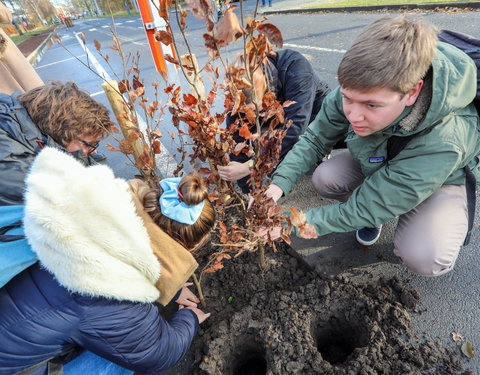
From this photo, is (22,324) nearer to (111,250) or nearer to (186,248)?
(111,250)

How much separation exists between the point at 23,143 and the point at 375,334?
8.14 feet

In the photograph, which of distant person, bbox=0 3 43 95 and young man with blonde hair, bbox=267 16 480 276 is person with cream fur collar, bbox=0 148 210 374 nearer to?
young man with blonde hair, bbox=267 16 480 276

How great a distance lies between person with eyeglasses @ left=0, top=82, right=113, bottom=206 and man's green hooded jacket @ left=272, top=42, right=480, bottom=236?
1.64 metres

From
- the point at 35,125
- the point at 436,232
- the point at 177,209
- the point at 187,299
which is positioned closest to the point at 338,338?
the point at 436,232

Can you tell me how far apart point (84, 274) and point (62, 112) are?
1256 mm

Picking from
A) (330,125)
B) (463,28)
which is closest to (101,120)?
(330,125)

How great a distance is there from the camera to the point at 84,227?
102cm

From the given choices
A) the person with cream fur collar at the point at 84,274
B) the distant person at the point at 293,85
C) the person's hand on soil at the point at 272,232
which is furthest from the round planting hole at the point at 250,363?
the distant person at the point at 293,85

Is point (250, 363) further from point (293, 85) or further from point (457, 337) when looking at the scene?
point (293, 85)

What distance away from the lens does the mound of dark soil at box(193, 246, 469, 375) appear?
4.89 feet

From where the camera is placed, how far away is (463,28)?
5.61m

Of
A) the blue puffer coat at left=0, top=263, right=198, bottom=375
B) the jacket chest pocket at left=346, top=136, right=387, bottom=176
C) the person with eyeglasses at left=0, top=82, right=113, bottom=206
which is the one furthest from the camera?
the person with eyeglasses at left=0, top=82, right=113, bottom=206

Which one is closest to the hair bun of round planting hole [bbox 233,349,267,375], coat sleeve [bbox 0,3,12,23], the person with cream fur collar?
the person with cream fur collar

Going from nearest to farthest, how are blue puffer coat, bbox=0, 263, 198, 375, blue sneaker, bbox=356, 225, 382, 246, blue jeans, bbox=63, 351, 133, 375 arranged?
blue puffer coat, bbox=0, 263, 198, 375
blue jeans, bbox=63, 351, 133, 375
blue sneaker, bbox=356, 225, 382, 246
